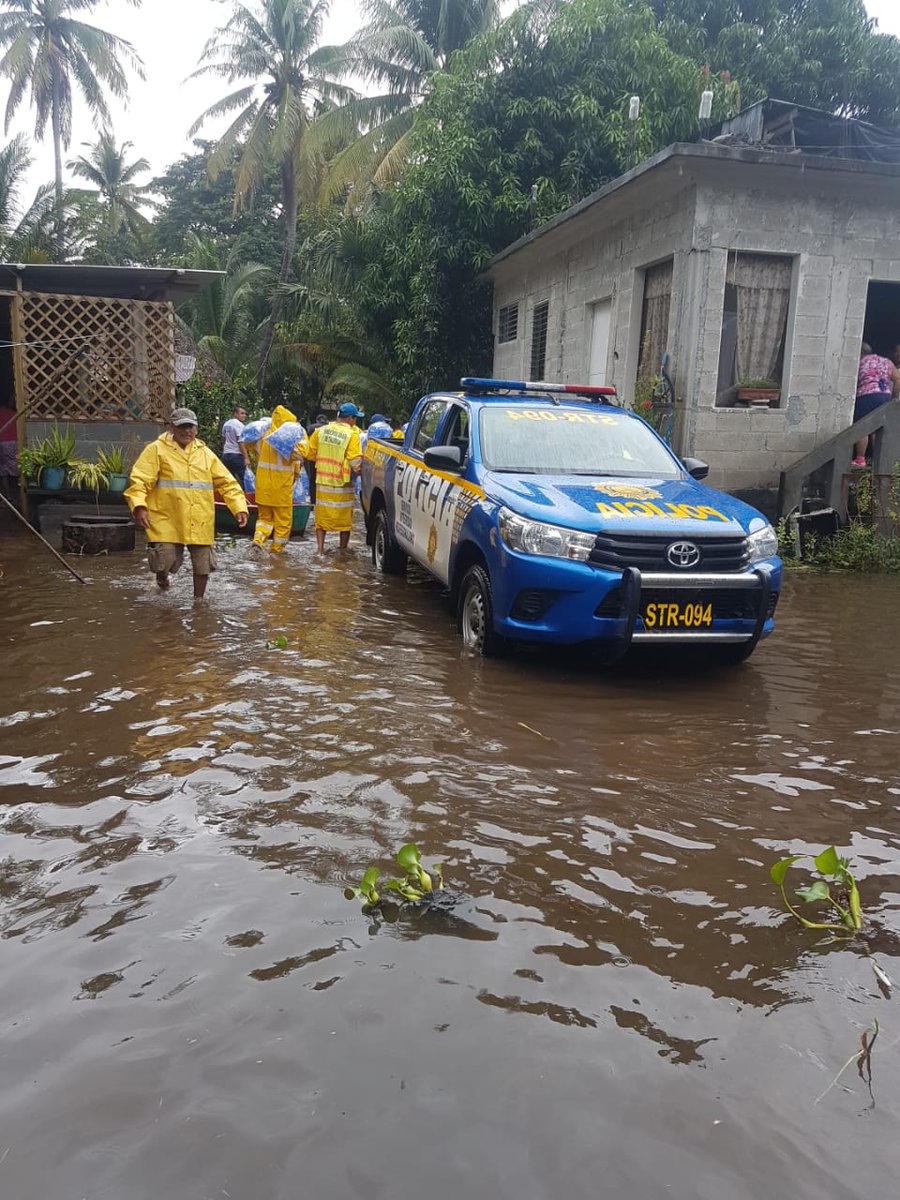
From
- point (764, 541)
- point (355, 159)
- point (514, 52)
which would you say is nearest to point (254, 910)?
point (764, 541)

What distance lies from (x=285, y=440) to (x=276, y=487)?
635mm

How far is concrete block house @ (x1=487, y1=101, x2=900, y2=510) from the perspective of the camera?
11.1 metres

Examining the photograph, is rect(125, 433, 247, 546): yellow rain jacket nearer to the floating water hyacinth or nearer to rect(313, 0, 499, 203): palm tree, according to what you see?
the floating water hyacinth

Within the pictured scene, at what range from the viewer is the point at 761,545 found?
19.9 ft

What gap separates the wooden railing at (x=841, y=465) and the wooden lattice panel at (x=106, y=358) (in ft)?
26.9

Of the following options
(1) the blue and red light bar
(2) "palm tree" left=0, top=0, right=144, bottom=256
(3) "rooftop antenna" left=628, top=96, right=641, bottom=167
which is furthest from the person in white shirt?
(2) "palm tree" left=0, top=0, right=144, bottom=256

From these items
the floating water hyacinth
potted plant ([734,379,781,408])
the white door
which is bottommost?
the floating water hyacinth

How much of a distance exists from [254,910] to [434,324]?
56.5 feet

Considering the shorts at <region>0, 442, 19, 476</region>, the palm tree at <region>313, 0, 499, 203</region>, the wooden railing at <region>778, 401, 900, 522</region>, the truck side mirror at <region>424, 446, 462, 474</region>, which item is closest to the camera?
the truck side mirror at <region>424, 446, 462, 474</region>

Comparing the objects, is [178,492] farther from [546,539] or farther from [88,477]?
[88,477]

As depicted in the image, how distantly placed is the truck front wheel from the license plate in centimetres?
96

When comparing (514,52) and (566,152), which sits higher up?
(514,52)

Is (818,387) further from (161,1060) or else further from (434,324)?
(161,1060)

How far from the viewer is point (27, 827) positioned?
3678mm
